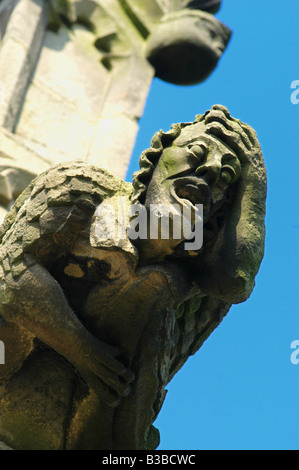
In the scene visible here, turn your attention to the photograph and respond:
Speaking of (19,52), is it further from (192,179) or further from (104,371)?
(104,371)

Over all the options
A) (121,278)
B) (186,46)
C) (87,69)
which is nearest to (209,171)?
(121,278)

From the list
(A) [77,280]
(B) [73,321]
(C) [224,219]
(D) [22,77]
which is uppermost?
(D) [22,77]

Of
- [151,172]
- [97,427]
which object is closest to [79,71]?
[151,172]

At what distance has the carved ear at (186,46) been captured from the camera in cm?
541

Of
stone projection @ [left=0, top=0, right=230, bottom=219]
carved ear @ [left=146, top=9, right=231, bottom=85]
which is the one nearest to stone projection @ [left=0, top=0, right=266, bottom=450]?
stone projection @ [left=0, top=0, right=230, bottom=219]

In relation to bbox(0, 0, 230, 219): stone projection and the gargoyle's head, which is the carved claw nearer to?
the gargoyle's head

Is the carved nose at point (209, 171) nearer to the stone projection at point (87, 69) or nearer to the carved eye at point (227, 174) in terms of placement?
the carved eye at point (227, 174)

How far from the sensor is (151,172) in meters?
2.88

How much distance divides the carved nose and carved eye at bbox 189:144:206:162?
47 mm

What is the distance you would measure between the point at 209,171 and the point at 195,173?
0.05 meters

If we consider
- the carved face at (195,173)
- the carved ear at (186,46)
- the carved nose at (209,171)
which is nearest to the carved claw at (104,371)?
the carved face at (195,173)

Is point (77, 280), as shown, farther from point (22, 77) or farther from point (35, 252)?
point (22, 77)

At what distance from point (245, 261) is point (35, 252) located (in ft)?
2.31
